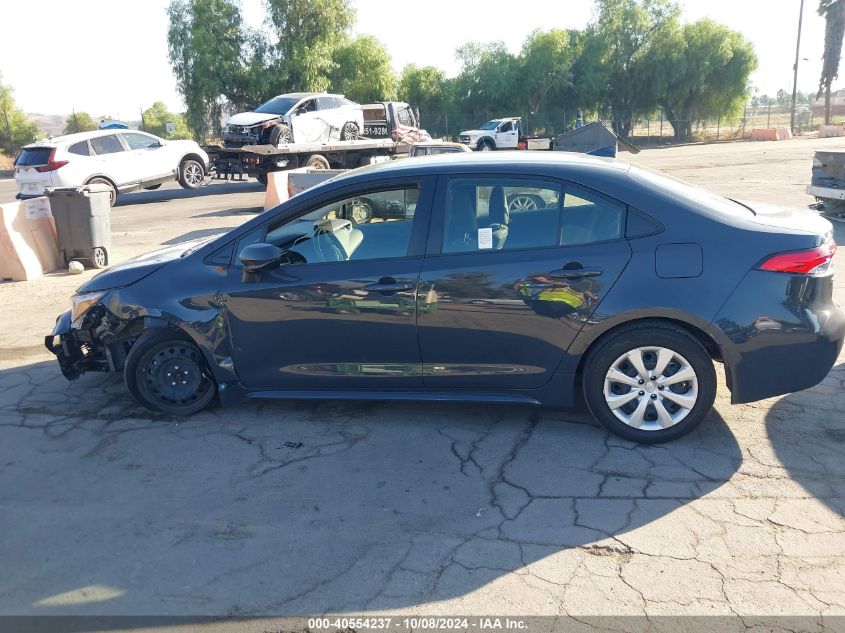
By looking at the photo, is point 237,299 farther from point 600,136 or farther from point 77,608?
point 600,136

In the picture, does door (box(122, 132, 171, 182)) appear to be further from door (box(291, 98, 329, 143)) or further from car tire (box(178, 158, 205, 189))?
door (box(291, 98, 329, 143))

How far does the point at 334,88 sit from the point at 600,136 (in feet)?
101

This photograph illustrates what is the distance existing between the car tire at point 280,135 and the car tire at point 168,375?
15.3m

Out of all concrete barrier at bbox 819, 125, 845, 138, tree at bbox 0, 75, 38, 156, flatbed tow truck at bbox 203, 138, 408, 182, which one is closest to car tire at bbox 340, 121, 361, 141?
flatbed tow truck at bbox 203, 138, 408, 182

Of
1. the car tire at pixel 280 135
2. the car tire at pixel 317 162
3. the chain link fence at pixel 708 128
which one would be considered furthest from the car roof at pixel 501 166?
the chain link fence at pixel 708 128

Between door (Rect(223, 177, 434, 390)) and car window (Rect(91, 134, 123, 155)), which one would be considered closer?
door (Rect(223, 177, 434, 390))

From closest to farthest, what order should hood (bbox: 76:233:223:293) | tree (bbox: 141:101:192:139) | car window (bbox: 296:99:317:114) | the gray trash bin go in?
hood (bbox: 76:233:223:293) < the gray trash bin < car window (bbox: 296:99:317:114) < tree (bbox: 141:101:192:139)

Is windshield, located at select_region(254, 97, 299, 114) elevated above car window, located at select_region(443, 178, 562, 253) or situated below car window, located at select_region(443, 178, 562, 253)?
above

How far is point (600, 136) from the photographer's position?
13.1 meters

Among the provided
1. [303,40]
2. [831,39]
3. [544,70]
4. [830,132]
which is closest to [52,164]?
[303,40]

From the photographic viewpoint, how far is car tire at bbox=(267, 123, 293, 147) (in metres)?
19.6

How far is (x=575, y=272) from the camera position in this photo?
4285mm

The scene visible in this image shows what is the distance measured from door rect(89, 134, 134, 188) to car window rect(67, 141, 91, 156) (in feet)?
0.44

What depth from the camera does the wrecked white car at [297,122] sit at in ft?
65.0
